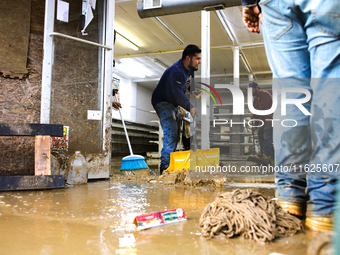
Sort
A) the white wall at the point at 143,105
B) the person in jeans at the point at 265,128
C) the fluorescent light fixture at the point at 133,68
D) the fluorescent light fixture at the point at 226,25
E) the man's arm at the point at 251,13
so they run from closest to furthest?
1. the man's arm at the point at 251,13
2. the person in jeans at the point at 265,128
3. the fluorescent light fixture at the point at 226,25
4. the fluorescent light fixture at the point at 133,68
5. the white wall at the point at 143,105

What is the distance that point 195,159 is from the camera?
312 centimetres

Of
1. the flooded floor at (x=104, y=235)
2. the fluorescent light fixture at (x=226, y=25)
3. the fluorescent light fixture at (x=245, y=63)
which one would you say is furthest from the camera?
the fluorescent light fixture at (x=245, y=63)

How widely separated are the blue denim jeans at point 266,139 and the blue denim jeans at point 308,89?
3.49m

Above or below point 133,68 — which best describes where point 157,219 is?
below

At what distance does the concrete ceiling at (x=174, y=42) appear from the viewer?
683 cm

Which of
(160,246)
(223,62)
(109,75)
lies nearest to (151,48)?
(223,62)

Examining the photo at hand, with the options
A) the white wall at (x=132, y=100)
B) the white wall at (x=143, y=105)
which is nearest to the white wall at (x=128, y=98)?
the white wall at (x=132, y=100)

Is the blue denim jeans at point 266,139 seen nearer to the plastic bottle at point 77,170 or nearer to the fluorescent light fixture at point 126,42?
the plastic bottle at point 77,170

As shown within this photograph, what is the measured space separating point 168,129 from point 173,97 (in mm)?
472

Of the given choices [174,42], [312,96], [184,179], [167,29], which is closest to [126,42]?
[174,42]

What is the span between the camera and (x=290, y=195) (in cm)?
126

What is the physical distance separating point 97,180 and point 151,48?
6952mm

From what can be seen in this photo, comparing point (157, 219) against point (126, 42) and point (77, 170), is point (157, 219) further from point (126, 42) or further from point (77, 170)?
point (126, 42)

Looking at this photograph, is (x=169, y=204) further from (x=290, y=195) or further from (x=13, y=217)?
(x=13, y=217)
